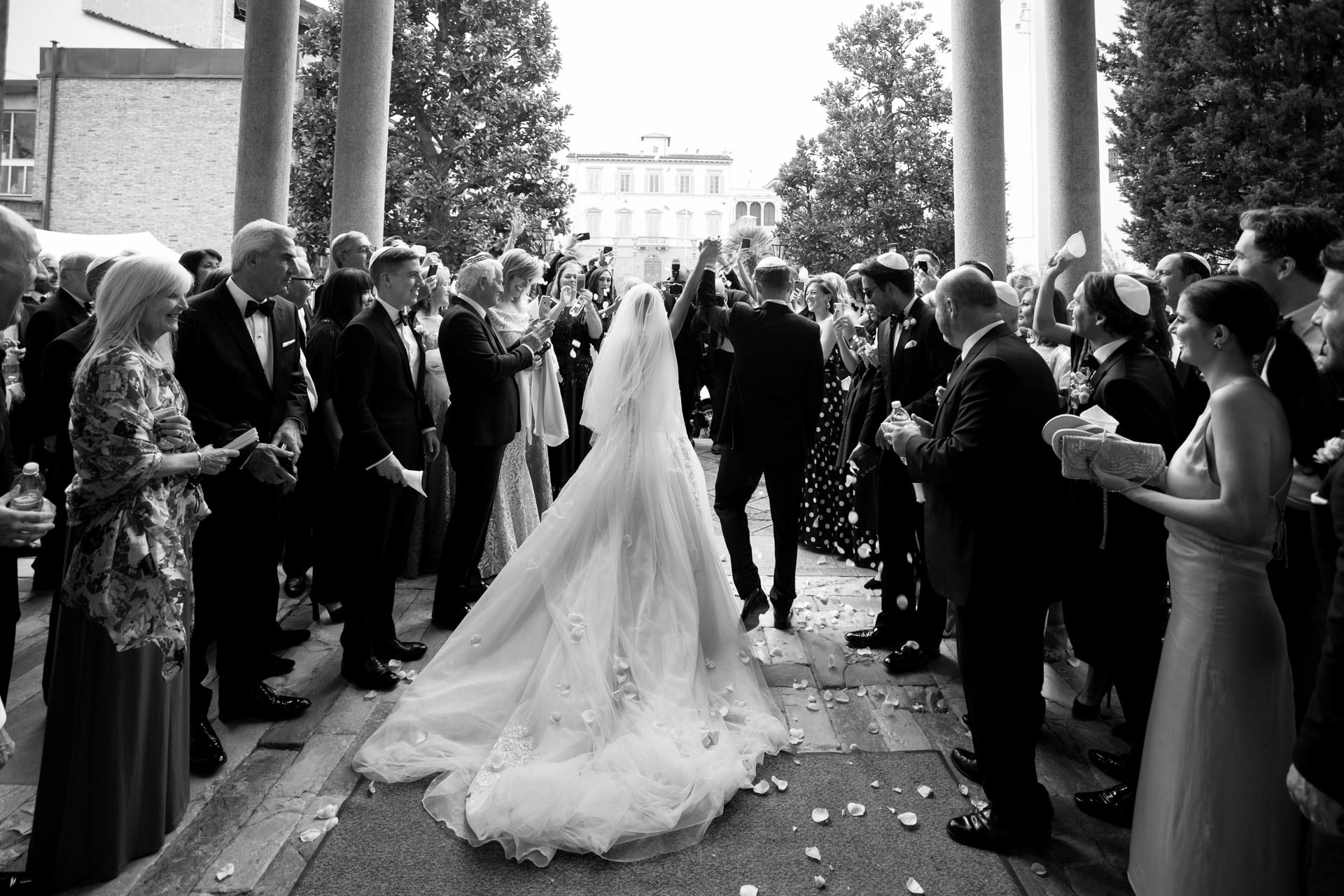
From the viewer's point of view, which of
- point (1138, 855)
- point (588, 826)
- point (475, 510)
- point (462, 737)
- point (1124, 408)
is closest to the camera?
point (1138, 855)

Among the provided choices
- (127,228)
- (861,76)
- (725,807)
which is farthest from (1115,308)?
(127,228)

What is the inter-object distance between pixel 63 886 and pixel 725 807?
209 cm

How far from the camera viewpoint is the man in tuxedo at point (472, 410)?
190 inches

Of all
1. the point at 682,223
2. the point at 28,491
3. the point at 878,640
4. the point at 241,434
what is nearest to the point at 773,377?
the point at 878,640

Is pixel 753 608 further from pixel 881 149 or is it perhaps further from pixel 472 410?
pixel 881 149

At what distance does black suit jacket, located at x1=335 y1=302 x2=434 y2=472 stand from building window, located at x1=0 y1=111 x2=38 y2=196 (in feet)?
92.0

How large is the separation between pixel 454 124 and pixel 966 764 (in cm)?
1967

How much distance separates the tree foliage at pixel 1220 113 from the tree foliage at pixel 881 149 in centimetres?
633

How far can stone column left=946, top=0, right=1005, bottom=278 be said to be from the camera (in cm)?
761

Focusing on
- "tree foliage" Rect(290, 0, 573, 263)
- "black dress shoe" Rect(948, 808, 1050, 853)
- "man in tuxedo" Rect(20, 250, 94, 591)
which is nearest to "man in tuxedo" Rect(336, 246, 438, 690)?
"man in tuxedo" Rect(20, 250, 94, 591)

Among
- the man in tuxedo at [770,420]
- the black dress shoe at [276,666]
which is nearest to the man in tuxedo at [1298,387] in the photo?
the man in tuxedo at [770,420]

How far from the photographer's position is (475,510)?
495 cm

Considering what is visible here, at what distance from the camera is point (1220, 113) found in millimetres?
18062

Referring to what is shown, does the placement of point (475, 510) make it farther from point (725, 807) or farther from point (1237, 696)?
point (1237, 696)
